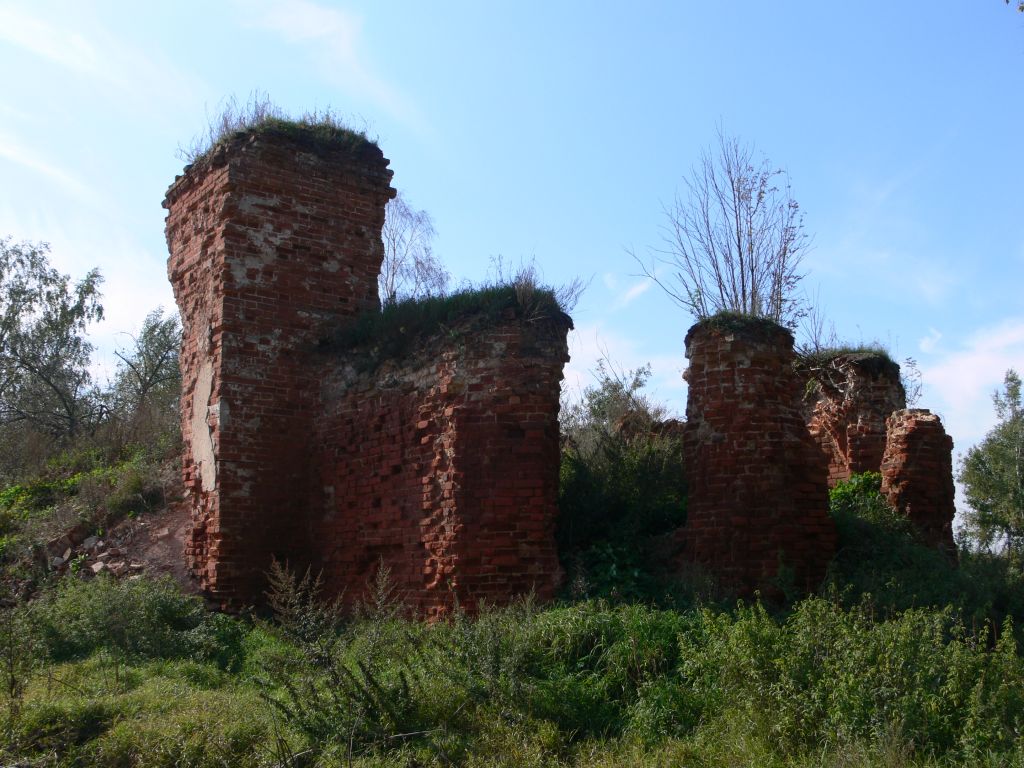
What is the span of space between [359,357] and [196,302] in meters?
1.98

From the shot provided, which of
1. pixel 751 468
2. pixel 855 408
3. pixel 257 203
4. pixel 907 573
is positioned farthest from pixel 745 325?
pixel 257 203

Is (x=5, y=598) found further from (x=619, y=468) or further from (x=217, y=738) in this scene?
(x=619, y=468)

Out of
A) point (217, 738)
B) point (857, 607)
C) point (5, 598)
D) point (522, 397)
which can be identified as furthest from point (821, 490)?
point (5, 598)

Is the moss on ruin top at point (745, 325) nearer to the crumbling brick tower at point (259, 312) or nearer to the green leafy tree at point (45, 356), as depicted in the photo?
the crumbling brick tower at point (259, 312)

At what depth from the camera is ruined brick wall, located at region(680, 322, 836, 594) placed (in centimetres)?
770

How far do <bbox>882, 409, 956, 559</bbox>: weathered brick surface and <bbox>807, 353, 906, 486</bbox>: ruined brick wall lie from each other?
3.97ft

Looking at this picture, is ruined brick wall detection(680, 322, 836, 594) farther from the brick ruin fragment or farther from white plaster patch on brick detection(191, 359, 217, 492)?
white plaster patch on brick detection(191, 359, 217, 492)

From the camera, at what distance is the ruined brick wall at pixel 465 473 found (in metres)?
7.80

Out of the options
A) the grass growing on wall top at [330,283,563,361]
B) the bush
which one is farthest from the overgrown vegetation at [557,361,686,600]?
the bush

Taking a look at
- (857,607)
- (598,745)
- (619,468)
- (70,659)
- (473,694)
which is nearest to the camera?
(598,745)

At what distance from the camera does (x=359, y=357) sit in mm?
9602

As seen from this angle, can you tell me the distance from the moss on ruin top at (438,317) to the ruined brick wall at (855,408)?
4546mm

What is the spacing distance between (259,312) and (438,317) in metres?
2.13

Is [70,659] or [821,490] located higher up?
[821,490]
